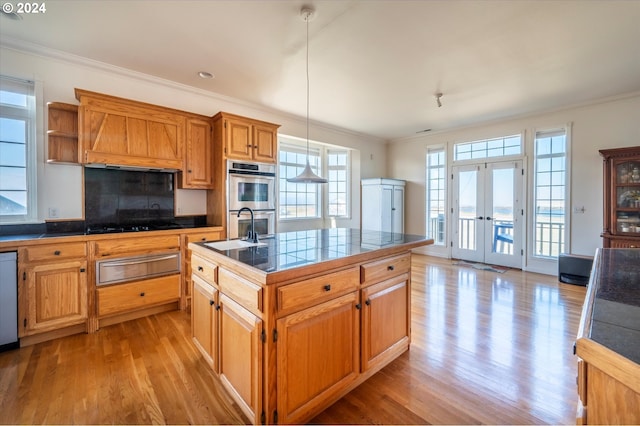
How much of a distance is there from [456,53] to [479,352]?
9.57ft

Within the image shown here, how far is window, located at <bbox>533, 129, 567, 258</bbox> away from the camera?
458 centimetres

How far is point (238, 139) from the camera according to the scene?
359 centimetres

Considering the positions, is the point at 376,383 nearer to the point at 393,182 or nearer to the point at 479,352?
the point at 479,352

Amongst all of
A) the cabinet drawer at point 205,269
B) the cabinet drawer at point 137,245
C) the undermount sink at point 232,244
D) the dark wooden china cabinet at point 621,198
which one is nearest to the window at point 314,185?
the cabinet drawer at point 137,245

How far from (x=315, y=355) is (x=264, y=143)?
3.03 m

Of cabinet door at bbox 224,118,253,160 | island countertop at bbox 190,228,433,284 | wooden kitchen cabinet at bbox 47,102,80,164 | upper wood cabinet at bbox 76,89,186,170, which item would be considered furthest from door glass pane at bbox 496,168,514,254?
wooden kitchen cabinet at bbox 47,102,80,164

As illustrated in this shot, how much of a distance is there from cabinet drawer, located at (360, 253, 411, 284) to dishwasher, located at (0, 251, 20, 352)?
2855mm

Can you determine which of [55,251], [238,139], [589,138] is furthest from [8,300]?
[589,138]

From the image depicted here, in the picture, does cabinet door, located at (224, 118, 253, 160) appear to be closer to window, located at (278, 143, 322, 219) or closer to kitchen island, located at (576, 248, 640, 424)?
Result: window, located at (278, 143, 322, 219)

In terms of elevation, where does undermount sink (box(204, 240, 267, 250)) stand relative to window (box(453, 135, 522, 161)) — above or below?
below

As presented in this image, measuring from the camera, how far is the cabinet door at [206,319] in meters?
1.80

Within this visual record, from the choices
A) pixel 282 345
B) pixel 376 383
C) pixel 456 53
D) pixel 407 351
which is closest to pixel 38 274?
pixel 282 345

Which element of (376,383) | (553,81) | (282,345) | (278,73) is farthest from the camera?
(553,81)

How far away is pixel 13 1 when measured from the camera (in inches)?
85.2
